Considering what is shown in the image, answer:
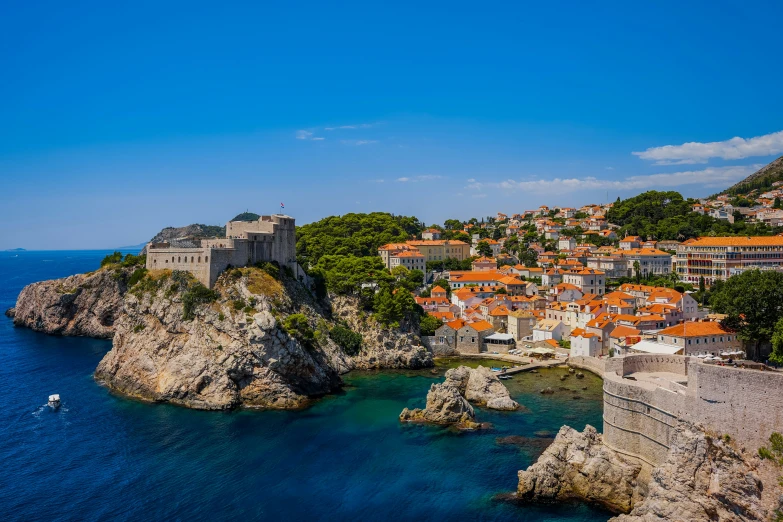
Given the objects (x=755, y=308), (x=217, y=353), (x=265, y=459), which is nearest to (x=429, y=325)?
(x=217, y=353)

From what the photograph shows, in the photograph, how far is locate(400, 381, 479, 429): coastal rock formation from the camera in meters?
31.9

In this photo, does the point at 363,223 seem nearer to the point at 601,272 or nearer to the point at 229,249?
the point at 601,272

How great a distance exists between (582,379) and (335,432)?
20.6m

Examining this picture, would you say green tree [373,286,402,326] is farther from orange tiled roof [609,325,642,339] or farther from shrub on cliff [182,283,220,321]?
orange tiled roof [609,325,642,339]

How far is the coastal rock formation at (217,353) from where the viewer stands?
36.1m

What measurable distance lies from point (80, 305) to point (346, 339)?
117ft

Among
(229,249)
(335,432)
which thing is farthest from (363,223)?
(335,432)

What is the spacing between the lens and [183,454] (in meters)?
28.3

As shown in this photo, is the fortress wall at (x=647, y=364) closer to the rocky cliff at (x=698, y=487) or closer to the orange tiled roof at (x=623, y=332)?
the rocky cliff at (x=698, y=487)

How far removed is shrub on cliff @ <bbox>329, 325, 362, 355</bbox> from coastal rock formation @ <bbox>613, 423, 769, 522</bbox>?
30.2m

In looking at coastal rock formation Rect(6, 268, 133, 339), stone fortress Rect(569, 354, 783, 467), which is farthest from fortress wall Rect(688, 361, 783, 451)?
coastal rock formation Rect(6, 268, 133, 339)

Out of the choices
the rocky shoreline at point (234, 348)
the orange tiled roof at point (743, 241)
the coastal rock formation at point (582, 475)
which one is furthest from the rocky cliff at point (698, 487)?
the orange tiled roof at point (743, 241)

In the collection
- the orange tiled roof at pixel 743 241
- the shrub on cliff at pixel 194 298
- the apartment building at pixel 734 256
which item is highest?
the orange tiled roof at pixel 743 241

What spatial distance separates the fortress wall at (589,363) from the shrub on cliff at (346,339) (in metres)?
18.4
